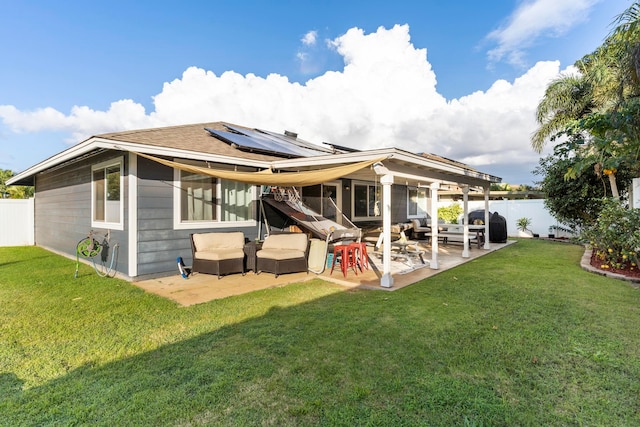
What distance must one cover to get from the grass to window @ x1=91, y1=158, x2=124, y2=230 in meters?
1.77

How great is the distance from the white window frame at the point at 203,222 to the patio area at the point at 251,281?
982 millimetres

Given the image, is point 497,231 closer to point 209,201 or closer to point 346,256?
point 346,256

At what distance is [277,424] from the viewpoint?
1.93 meters

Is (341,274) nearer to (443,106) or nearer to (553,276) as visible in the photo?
(553,276)

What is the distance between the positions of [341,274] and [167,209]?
3.60 metres

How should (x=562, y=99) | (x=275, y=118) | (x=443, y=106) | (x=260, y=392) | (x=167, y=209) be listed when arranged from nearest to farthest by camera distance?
(x=260, y=392) → (x=167, y=209) → (x=562, y=99) → (x=443, y=106) → (x=275, y=118)

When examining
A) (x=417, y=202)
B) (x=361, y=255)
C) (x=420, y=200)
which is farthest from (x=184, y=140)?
(x=420, y=200)

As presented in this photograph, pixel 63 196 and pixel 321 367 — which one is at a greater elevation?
pixel 63 196

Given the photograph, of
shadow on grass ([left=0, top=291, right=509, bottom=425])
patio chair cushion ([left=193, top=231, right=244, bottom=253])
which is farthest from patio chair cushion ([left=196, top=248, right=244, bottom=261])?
shadow on grass ([left=0, top=291, right=509, bottom=425])

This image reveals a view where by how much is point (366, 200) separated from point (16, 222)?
1330 centimetres

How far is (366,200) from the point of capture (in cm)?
1138

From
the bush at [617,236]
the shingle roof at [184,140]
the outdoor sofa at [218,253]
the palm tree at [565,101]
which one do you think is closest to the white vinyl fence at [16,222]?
the shingle roof at [184,140]

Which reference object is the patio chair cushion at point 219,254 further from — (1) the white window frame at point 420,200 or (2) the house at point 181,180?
(1) the white window frame at point 420,200

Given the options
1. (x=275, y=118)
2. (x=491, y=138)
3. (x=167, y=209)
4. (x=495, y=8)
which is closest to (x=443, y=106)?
(x=491, y=138)
